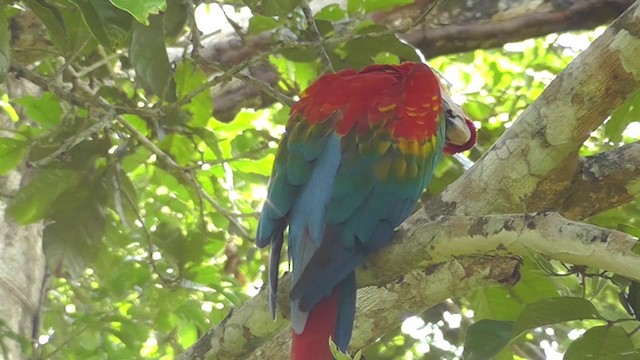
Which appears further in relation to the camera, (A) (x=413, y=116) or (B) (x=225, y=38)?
(B) (x=225, y=38)

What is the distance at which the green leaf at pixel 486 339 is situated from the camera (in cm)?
121

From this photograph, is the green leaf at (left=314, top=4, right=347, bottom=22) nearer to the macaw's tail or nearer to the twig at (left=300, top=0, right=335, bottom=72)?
the twig at (left=300, top=0, right=335, bottom=72)

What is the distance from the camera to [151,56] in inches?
65.6

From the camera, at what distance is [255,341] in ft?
4.59

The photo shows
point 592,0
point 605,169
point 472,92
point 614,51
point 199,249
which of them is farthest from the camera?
point 472,92

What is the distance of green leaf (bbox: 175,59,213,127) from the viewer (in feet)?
6.14

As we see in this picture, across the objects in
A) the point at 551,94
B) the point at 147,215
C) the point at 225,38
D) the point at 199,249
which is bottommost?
the point at 147,215

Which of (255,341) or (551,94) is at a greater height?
(551,94)

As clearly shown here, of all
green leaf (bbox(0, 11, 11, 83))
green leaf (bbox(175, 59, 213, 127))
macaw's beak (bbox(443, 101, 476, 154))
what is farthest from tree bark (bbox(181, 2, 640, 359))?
green leaf (bbox(175, 59, 213, 127))

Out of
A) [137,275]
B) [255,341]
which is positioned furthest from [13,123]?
[255,341]

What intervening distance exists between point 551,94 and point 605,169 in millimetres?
169

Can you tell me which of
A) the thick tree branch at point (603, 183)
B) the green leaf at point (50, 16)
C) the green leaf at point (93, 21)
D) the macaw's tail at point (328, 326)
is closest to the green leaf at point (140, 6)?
the green leaf at point (93, 21)

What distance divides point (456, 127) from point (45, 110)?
87 centimetres

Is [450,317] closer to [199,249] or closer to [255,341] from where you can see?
[199,249]
